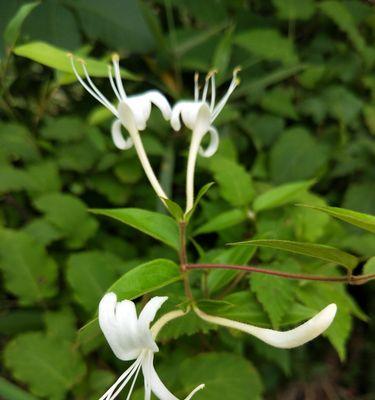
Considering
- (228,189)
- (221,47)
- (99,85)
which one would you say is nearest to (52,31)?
(99,85)

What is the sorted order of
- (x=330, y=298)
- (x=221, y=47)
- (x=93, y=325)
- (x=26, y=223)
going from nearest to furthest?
(x=93, y=325)
(x=330, y=298)
(x=26, y=223)
(x=221, y=47)

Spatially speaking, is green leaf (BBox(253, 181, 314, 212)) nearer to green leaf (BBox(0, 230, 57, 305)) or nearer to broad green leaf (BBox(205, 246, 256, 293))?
broad green leaf (BBox(205, 246, 256, 293))

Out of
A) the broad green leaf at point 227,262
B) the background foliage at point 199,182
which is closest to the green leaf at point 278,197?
the background foliage at point 199,182

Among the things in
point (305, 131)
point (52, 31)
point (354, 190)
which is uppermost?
point (52, 31)

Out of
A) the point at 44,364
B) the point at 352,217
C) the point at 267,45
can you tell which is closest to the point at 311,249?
the point at 352,217

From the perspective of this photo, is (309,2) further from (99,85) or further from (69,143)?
(69,143)

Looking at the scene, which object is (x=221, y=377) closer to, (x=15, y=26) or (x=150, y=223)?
(x=150, y=223)

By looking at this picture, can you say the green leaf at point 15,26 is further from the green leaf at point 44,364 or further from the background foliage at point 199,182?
the green leaf at point 44,364
